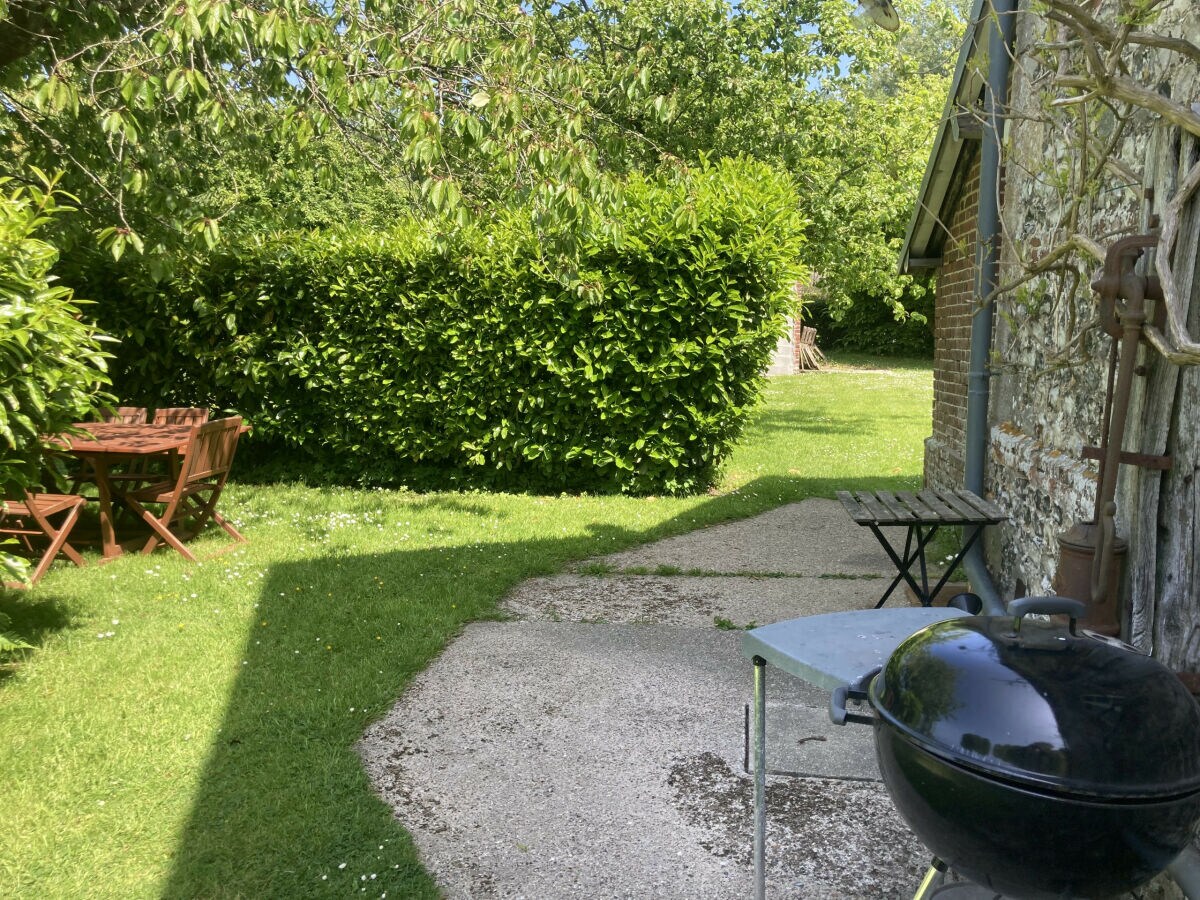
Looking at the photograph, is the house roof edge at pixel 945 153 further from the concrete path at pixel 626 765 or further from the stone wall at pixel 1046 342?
the concrete path at pixel 626 765

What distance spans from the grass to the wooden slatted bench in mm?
2457

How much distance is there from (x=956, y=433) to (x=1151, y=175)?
13.5 ft

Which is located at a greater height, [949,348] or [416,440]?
[949,348]

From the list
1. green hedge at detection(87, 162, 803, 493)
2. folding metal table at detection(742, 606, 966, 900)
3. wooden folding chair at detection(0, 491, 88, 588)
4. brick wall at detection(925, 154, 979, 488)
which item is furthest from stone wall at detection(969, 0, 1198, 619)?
wooden folding chair at detection(0, 491, 88, 588)

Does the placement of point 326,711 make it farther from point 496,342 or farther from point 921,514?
point 496,342

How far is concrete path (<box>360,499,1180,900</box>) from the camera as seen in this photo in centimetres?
303

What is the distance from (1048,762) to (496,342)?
26.4 feet

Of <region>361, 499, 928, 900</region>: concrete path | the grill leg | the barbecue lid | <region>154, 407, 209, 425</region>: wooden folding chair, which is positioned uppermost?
the barbecue lid

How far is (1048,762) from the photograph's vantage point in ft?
4.90

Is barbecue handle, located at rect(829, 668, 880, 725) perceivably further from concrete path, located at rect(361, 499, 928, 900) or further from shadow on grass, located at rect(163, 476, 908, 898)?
shadow on grass, located at rect(163, 476, 908, 898)

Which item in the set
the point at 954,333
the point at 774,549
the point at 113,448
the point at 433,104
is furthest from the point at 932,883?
the point at 113,448

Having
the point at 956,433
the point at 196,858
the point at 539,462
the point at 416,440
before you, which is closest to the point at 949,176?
the point at 956,433

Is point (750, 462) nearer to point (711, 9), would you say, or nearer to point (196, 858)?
point (711, 9)

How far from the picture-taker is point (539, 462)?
9.48 meters
